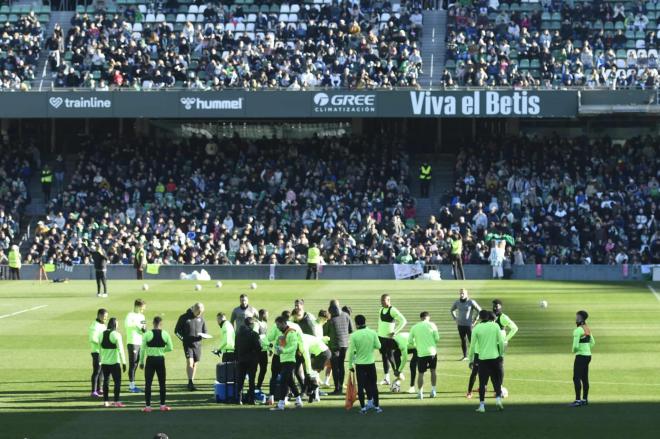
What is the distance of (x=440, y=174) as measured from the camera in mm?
54656

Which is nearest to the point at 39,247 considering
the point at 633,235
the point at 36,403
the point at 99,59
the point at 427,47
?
the point at 99,59

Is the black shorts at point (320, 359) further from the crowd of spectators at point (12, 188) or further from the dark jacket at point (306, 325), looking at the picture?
the crowd of spectators at point (12, 188)

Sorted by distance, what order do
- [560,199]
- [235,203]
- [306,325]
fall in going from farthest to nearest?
[235,203] < [560,199] < [306,325]

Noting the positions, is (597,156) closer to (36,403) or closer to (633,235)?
(633,235)

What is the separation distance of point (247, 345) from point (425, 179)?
32.9m

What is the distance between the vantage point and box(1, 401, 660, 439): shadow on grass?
61.4ft

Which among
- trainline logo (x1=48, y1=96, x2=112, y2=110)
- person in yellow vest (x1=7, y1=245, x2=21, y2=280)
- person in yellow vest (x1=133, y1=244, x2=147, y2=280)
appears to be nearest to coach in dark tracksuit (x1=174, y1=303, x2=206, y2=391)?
person in yellow vest (x1=133, y1=244, x2=147, y2=280)

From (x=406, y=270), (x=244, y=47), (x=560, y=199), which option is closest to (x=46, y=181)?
(x=244, y=47)

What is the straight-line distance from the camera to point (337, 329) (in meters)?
21.9

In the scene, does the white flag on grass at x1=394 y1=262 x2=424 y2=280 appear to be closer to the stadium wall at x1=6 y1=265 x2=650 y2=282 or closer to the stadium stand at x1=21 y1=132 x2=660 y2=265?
the stadium wall at x1=6 y1=265 x2=650 y2=282

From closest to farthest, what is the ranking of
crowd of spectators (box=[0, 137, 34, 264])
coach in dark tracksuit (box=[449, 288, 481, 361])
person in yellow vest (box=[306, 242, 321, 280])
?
coach in dark tracksuit (box=[449, 288, 481, 361])
person in yellow vest (box=[306, 242, 321, 280])
crowd of spectators (box=[0, 137, 34, 264])

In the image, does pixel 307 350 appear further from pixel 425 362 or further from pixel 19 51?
pixel 19 51

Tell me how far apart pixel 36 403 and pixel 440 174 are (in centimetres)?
3499

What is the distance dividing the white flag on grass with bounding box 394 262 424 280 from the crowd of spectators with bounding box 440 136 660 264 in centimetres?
186
